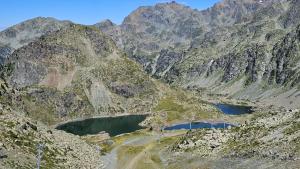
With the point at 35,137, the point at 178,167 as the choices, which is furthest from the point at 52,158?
the point at 178,167

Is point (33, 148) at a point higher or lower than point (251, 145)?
higher

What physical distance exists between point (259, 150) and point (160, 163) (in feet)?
97.2

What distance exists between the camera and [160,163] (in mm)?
117000

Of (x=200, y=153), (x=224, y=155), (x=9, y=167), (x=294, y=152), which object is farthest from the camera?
(x=200, y=153)

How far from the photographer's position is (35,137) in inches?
4149

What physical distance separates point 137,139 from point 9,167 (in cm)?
11360

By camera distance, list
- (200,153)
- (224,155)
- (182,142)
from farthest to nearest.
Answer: (182,142)
(200,153)
(224,155)

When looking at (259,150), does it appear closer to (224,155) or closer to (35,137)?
(224,155)

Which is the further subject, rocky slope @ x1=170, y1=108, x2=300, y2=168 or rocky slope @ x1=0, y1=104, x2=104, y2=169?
rocky slope @ x1=170, y1=108, x2=300, y2=168

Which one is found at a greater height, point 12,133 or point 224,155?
point 12,133

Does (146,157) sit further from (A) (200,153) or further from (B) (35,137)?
(B) (35,137)

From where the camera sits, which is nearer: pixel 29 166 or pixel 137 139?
pixel 29 166

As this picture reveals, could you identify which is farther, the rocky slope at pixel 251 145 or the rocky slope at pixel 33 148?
the rocky slope at pixel 251 145

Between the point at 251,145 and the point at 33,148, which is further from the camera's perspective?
the point at 251,145
